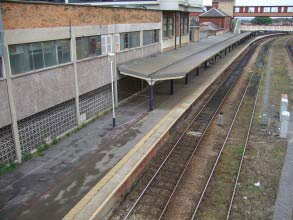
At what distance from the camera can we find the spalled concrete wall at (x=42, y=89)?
1428cm

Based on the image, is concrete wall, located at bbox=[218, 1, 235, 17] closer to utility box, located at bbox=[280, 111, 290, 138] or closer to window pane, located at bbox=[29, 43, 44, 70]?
utility box, located at bbox=[280, 111, 290, 138]

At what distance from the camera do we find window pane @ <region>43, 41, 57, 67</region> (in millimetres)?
16000

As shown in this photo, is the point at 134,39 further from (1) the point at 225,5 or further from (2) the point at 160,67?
(1) the point at 225,5

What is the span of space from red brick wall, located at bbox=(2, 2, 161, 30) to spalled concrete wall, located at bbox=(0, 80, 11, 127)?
233cm

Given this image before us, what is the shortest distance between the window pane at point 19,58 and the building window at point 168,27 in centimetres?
2013

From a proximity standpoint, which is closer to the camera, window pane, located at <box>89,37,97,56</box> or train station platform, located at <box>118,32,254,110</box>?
window pane, located at <box>89,37,97,56</box>

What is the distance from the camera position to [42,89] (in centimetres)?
1561

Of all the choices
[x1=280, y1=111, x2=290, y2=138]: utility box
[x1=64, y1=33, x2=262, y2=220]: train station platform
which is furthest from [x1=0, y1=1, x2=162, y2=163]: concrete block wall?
[x1=280, y1=111, x2=290, y2=138]: utility box

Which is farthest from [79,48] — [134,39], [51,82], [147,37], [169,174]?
[147,37]

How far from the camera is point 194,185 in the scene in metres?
13.3

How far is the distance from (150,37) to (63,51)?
44.1 ft

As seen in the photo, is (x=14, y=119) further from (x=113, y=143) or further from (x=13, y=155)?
(x=113, y=143)

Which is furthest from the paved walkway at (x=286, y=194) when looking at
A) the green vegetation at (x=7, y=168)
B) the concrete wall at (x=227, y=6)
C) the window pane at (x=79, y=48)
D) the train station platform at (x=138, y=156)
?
the concrete wall at (x=227, y=6)

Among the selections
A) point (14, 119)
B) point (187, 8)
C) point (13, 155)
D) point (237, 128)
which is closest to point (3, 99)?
point (14, 119)
